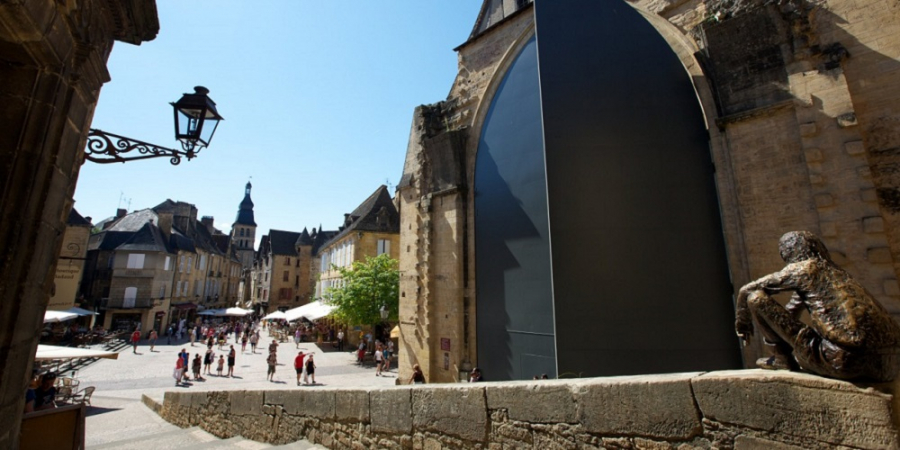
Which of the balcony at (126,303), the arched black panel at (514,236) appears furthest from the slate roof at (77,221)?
the arched black panel at (514,236)

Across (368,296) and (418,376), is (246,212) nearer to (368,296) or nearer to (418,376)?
(368,296)

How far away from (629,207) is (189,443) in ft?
25.3

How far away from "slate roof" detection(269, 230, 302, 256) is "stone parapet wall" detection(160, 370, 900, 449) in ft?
152

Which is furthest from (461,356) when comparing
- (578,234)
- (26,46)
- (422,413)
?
(26,46)

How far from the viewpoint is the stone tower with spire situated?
68544 mm

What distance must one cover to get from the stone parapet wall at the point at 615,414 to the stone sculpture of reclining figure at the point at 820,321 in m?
0.11

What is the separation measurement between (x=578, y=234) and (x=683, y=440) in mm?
5147

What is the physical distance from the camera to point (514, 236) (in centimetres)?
880

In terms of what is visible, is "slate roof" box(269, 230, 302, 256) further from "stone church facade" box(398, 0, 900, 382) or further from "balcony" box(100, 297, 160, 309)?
"stone church facade" box(398, 0, 900, 382)

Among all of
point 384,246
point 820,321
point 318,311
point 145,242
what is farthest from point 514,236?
point 145,242

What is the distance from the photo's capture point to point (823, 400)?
6.34 feet

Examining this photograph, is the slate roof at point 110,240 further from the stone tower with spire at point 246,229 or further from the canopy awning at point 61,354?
the stone tower with spire at point 246,229

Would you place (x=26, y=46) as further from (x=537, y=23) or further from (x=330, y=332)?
(x=330, y=332)

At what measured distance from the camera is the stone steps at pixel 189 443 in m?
4.41
